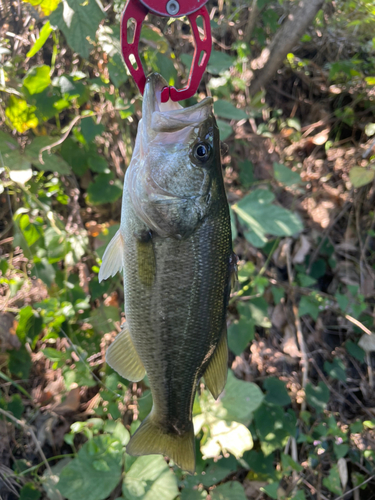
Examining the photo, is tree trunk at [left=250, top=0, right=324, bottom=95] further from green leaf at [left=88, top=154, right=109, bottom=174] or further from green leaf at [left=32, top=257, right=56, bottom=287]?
green leaf at [left=32, top=257, right=56, bottom=287]

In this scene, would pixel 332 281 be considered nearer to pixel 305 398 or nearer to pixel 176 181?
pixel 305 398

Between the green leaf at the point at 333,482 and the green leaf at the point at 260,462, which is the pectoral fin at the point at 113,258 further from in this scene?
the green leaf at the point at 333,482

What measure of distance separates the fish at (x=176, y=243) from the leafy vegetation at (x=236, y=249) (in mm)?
763

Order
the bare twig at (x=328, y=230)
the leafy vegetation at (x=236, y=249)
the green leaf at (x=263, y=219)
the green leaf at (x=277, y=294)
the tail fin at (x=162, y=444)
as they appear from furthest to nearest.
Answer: the bare twig at (x=328, y=230)
the green leaf at (x=277, y=294)
the green leaf at (x=263, y=219)
the leafy vegetation at (x=236, y=249)
the tail fin at (x=162, y=444)

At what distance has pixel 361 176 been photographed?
2568 millimetres

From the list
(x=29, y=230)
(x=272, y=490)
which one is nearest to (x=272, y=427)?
(x=272, y=490)

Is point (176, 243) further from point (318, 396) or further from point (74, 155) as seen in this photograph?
point (318, 396)

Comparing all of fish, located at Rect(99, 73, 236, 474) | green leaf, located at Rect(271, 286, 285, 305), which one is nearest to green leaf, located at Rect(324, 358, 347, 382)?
green leaf, located at Rect(271, 286, 285, 305)

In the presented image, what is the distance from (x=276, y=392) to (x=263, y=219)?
127 centimetres

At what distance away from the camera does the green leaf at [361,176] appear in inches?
99.7

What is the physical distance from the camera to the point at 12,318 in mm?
2148

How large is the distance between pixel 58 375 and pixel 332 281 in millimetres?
2473

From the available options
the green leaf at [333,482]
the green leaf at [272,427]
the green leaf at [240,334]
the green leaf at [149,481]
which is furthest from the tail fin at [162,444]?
the green leaf at [333,482]

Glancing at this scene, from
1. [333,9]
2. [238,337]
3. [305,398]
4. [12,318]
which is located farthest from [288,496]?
[333,9]
